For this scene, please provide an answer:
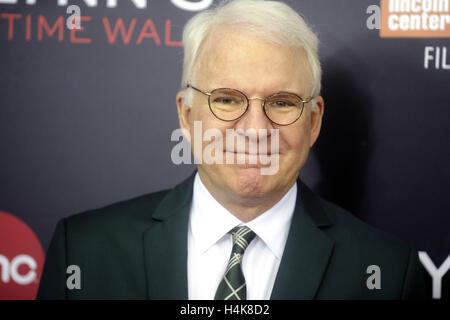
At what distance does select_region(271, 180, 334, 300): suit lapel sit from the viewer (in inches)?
64.7

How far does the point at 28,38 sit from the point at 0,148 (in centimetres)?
44

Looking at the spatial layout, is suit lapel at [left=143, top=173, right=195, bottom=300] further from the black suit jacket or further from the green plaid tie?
the green plaid tie

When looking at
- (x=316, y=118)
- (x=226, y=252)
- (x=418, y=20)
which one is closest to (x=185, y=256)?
(x=226, y=252)

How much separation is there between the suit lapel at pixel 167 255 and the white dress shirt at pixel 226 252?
0.05 meters

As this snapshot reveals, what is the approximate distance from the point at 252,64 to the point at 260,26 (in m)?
0.13

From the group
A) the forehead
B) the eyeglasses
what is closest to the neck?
the eyeglasses

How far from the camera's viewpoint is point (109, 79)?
1882mm

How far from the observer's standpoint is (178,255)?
166 centimetres

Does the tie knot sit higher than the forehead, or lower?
lower

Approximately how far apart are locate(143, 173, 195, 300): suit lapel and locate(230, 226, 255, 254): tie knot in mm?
167

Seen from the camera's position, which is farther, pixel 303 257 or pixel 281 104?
pixel 303 257

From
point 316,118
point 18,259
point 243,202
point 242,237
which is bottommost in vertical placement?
point 18,259

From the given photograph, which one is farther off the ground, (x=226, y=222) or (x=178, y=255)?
(x=226, y=222)

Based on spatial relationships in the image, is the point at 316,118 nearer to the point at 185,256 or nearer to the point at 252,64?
the point at 252,64
